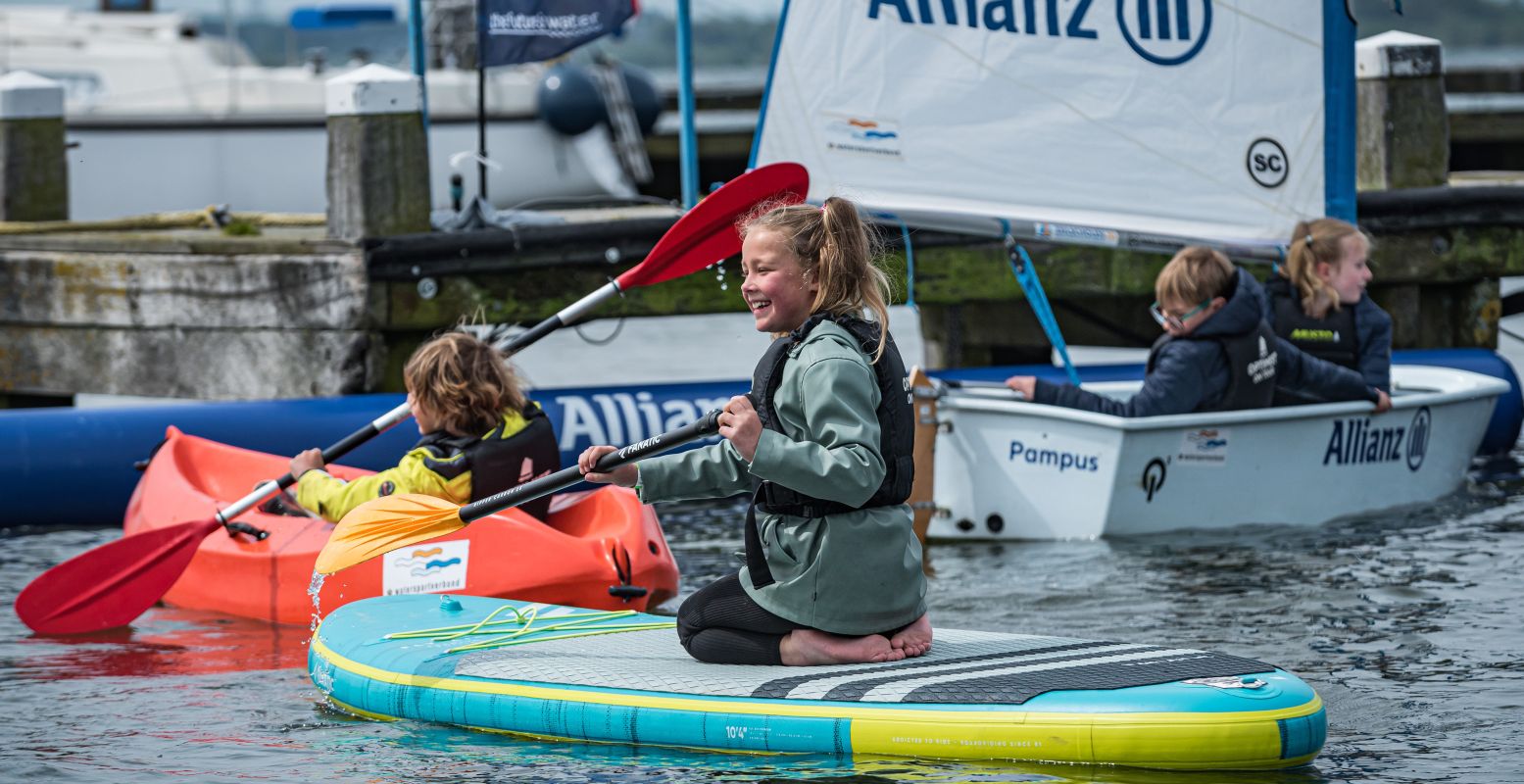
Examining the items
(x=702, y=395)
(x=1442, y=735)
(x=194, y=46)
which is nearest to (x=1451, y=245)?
(x=702, y=395)

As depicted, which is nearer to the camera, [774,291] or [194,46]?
[774,291]

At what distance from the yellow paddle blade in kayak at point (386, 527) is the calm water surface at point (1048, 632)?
0.40m

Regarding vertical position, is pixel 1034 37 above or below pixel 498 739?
above

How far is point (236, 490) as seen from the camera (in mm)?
7809

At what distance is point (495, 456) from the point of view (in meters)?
6.32

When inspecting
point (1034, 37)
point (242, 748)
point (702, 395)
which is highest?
point (1034, 37)

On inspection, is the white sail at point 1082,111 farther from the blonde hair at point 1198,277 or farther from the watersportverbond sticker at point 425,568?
the watersportverbond sticker at point 425,568

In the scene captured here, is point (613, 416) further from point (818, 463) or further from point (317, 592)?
point (818, 463)

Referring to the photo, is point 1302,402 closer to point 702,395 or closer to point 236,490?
point 702,395

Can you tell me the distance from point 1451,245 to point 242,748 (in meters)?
7.33

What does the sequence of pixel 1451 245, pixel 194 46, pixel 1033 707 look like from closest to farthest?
pixel 1033 707
pixel 1451 245
pixel 194 46

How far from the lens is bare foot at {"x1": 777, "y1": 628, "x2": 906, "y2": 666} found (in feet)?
15.4

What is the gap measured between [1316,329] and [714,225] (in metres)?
2.92

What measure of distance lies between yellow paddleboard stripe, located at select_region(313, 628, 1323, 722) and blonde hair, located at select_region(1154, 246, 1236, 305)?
3.26m
